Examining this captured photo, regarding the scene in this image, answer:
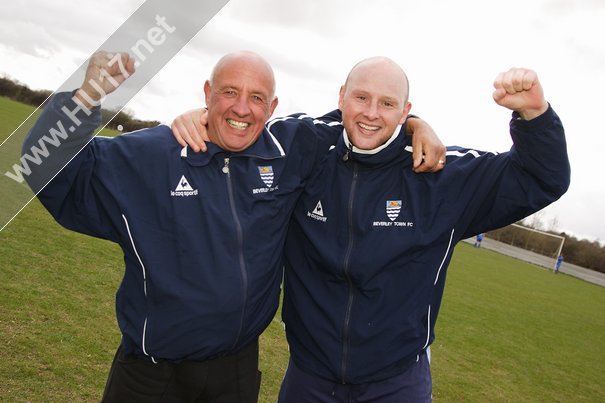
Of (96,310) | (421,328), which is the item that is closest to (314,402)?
(421,328)

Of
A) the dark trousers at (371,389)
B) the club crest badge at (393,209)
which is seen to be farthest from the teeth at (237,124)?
the dark trousers at (371,389)

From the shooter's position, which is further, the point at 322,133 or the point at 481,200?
the point at 322,133

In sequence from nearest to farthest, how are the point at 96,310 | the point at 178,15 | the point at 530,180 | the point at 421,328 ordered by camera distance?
the point at 178,15, the point at 530,180, the point at 421,328, the point at 96,310

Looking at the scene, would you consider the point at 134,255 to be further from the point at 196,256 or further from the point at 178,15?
the point at 178,15

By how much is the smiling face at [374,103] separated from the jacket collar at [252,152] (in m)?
0.42

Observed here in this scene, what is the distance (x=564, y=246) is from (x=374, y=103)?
192 feet

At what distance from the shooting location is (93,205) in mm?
2305

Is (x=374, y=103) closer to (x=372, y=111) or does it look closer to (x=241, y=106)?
(x=372, y=111)

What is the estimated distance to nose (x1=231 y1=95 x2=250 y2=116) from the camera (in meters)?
2.46

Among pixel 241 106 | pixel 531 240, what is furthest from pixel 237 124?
pixel 531 240

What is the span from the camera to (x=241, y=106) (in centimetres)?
247

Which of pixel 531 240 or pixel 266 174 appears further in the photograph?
pixel 531 240

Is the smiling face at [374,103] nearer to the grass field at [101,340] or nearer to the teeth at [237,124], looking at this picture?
the teeth at [237,124]

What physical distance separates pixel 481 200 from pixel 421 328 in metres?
0.77
